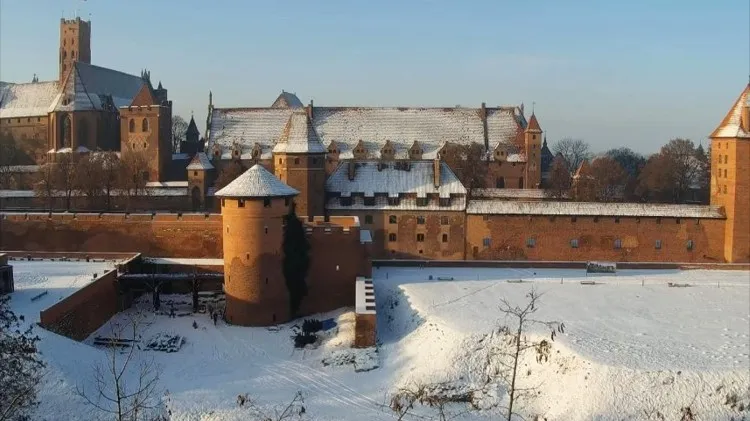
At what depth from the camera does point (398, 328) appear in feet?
95.5

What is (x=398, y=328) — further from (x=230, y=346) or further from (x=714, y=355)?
(x=714, y=355)

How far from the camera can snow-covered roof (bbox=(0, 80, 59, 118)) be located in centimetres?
7203

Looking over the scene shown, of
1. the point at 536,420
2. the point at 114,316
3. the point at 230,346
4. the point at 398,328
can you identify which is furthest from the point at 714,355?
the point at 114,316

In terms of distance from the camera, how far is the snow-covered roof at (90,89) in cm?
6724

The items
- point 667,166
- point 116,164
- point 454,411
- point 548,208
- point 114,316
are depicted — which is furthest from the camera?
point 667,166

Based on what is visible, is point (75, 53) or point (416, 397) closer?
point (416, 397)

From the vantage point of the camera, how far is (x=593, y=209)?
41.6 meters

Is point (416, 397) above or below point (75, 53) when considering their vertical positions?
below

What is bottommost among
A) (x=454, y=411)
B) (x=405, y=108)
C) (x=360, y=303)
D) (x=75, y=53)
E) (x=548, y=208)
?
(x=454, y=411)

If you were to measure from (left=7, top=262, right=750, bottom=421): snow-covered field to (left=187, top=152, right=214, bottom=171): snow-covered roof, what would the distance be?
2302 centimetres

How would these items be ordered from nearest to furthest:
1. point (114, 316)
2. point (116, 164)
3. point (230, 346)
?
point (230, 346)
point (114, 316)
point (116, 164)

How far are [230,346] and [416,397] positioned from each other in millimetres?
9621

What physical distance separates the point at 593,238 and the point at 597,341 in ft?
58.4

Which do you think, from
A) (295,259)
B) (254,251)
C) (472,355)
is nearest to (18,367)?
(254,251)
